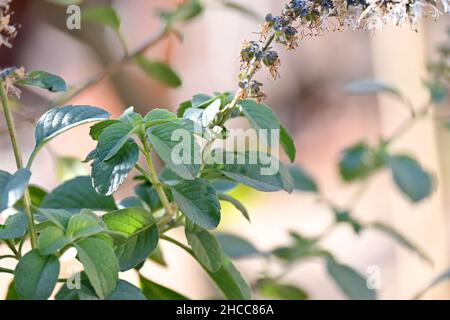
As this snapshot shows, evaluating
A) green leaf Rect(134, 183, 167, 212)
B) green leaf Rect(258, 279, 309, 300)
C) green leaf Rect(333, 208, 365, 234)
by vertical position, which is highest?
green leaf Rect(134, 183, 167, 212)

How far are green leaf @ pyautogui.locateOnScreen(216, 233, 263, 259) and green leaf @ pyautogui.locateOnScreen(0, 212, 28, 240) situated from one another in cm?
54

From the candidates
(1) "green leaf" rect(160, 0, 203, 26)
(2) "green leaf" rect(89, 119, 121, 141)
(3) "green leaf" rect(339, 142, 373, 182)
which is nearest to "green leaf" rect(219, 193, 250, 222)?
(2) "green leaf" rect(89, 119, 121, 141)

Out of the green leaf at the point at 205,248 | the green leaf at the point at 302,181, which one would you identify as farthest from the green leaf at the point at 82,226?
the green leaf at the point at 302,181

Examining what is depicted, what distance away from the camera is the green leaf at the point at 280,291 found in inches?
47.0

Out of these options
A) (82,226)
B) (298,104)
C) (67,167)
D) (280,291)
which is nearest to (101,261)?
(82,226)

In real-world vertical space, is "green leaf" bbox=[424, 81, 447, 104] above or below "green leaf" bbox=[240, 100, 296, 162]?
below

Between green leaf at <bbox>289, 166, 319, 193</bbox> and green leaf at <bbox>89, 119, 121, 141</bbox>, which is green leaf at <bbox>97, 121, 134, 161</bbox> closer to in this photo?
green leaf at <bbox>89, 119, 121, 141</bbox>

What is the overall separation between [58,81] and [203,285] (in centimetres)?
155

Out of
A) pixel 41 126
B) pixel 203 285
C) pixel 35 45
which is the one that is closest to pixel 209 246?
pixel 41 126

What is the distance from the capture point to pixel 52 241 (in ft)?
1.99

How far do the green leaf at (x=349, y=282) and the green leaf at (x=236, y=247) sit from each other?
0.10 meters

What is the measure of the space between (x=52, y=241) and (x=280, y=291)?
0.65 m

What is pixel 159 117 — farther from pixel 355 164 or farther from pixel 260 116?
pixel 355 164

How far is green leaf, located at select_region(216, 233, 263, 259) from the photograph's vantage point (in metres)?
1.14
